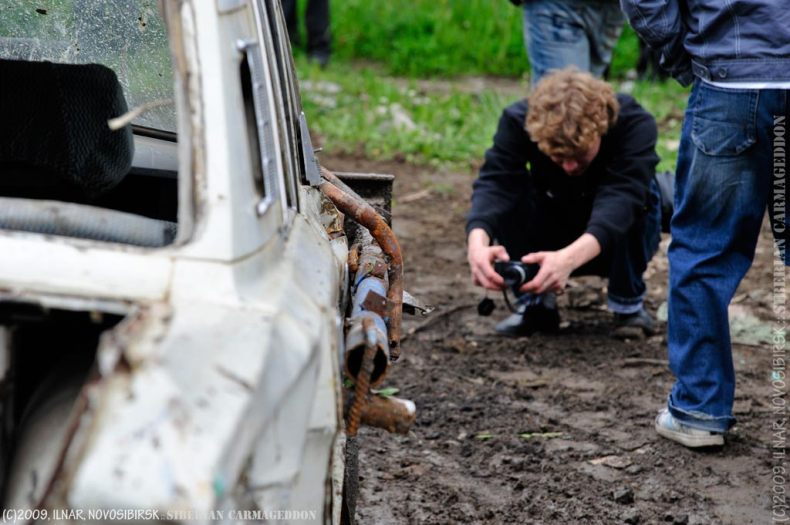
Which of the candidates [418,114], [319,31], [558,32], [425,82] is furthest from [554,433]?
[319,31]

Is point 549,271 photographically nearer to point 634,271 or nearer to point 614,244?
point 614,244

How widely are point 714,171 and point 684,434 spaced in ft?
2.83

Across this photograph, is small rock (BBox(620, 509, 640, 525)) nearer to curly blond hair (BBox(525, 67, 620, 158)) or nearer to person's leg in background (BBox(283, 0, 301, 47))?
curly blond hair (BBox(525, 67, 620, 158))

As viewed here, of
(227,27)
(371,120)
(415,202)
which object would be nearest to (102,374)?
(227,27)

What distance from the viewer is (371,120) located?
8.21 metres

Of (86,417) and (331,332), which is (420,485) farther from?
(86,417)

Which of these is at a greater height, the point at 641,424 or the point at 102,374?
the point at 102,374

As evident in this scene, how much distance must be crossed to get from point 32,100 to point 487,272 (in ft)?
6.50

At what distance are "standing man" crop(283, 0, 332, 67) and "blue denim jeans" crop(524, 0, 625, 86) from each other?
4.63 m

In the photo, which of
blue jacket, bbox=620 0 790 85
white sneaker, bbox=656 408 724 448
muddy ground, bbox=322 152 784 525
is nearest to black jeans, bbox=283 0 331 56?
muddy ground, bbox=322 152 784 525

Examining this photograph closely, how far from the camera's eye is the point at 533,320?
471 centimetres

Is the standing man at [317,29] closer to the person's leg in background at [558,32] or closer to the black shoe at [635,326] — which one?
the person's leg in background at [558,32]

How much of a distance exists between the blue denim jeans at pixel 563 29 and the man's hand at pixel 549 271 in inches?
65.3

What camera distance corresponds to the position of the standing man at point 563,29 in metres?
5.50
